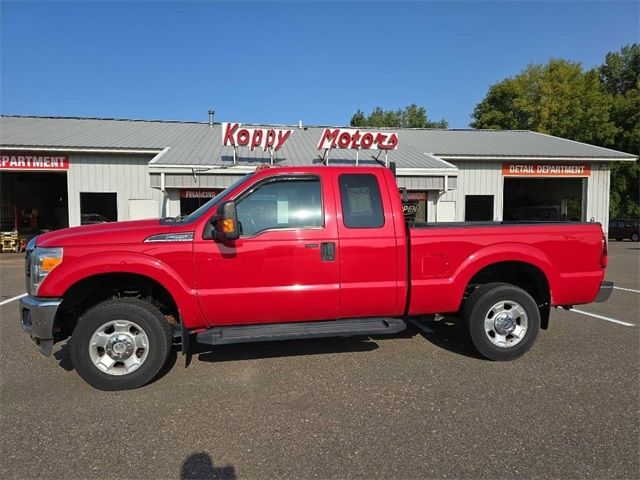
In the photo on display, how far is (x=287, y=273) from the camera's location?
4441 mm

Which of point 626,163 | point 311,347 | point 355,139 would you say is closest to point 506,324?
point 311,347

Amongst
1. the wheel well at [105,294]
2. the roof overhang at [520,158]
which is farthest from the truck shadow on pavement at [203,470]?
the roof overhang at [520,158]

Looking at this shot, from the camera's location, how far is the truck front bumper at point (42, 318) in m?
4.11

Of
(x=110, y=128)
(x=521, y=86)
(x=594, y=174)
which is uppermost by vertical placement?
(x=521, y=86)

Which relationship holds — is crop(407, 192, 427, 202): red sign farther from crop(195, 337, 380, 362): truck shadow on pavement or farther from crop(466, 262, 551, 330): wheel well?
crop(195, 337, 380, 362): truck shadow on pavement

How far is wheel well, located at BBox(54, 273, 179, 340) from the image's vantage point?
4.43 meters

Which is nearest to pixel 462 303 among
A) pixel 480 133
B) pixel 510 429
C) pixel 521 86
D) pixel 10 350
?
pixel 510 429

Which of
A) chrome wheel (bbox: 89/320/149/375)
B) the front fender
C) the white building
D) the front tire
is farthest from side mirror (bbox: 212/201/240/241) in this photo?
the white building

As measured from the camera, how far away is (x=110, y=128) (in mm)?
20969

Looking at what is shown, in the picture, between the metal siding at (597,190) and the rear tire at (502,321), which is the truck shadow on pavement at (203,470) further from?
the metal siding at (597,190)

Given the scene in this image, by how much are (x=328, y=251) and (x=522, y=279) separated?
261 cm

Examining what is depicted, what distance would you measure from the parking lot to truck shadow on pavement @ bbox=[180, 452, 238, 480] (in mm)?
11

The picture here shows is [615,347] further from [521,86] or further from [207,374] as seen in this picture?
[521,86]

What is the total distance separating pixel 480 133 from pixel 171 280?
77.1 ft
